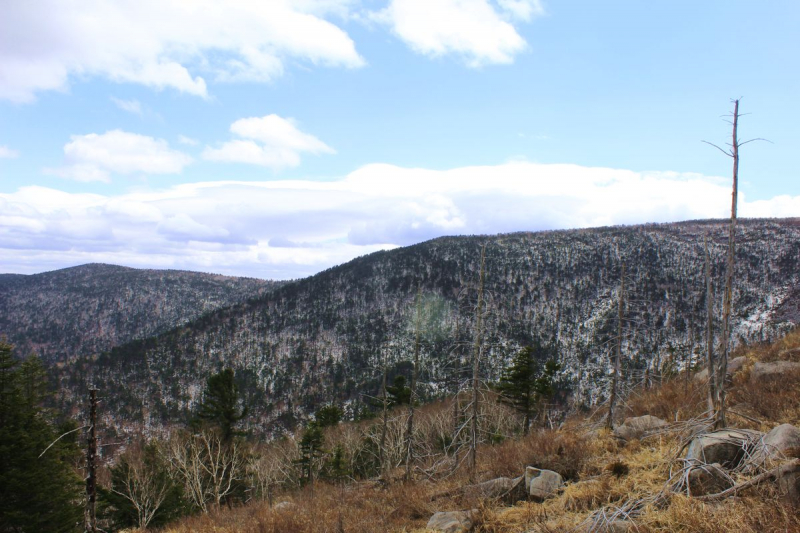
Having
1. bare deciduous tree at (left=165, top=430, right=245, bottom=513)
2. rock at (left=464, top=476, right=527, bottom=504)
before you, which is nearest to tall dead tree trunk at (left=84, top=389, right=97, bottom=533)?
rock at (left=464, top=476, right=527, bottom=504)

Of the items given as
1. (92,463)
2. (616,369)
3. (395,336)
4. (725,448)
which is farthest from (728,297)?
(395,336)

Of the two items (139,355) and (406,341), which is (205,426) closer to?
(406,341)

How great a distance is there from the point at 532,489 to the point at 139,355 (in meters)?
183

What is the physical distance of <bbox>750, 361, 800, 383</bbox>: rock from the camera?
517 inches

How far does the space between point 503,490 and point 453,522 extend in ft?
5.86

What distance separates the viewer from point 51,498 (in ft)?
52.1

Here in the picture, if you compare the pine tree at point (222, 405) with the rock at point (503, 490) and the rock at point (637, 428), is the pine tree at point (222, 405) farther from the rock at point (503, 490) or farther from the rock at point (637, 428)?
the rock at point (637, 428)

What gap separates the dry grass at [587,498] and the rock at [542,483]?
0.96ft

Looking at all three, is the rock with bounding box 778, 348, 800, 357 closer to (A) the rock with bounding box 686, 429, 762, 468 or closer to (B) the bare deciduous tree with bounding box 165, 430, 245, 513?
(A) the rock with bounding box 686, 429, 762, 468

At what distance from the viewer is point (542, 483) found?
9.63 m

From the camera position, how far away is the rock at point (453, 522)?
28.6 feet

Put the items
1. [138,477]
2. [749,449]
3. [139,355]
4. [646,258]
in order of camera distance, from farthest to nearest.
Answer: [646,258]
[139,355]
[138,477]
[749,449]

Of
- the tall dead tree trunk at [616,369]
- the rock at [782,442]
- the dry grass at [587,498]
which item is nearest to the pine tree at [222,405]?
the dry grass at [587,498]

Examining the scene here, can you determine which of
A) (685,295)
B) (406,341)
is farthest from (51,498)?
(685,295)
